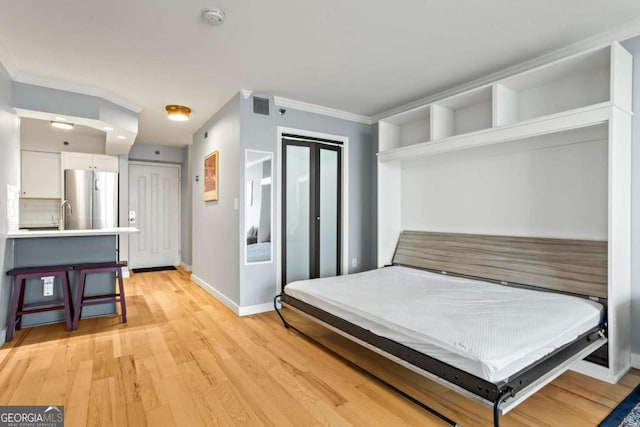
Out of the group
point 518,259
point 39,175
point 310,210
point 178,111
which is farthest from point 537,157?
point 39,175

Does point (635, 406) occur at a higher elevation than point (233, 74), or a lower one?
lower

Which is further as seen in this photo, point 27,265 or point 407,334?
point 27,265

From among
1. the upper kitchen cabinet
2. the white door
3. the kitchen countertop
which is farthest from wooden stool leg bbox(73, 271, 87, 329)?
the white door

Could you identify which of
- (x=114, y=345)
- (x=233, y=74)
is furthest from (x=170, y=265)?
(x=233, y=74)

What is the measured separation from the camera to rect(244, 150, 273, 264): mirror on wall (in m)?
Answer: 3.78

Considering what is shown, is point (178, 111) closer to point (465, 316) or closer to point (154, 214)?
point (154, 214)

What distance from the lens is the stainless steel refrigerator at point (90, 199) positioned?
5.35m

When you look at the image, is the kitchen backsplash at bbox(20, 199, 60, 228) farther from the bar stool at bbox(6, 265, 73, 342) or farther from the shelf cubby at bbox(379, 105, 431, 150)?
the shelf cubby at bbox(379, 105, 431, 150)

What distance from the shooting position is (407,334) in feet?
6.51

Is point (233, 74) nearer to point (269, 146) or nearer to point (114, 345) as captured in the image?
point (269, 146)

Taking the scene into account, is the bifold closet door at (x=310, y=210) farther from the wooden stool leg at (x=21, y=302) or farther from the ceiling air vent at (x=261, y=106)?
the wooden stool leg at (x=21, y=302)

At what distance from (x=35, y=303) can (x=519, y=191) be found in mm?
4895

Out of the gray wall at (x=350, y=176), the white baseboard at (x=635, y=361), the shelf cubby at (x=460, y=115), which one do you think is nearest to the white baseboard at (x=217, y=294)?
the gray wall at (x=350, y=176)

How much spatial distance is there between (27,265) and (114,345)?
54.0 inches
